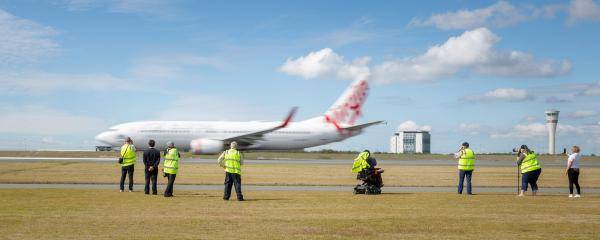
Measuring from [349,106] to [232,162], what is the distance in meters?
46.0

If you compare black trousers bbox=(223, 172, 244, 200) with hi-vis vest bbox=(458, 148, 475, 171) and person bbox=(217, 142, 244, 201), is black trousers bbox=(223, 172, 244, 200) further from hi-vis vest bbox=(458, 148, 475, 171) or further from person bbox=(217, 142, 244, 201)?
hi-vis vest bbox=(458, 148, 475, 171)

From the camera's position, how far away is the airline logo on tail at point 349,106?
62.2 meters

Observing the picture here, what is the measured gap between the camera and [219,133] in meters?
58.7

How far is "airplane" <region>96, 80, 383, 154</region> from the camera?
187 feet

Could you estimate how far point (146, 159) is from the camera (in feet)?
62.1

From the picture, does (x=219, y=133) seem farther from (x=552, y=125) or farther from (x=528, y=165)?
(x=552, y=125)

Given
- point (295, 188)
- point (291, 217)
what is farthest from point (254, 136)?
point (291, 217)

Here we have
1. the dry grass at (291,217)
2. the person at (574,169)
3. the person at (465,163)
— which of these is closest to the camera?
the dry grass at (291,217)

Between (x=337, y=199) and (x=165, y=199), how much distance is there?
4835 mm

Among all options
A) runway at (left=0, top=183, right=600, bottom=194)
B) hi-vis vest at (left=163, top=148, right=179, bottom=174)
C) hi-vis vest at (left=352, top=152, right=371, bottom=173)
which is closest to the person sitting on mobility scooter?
hi-vis vest at (left=352, top=152, right=371, bottom=173)

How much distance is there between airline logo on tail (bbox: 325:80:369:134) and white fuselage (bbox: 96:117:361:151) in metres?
1.26

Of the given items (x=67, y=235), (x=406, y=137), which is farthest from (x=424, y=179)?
(x=406, y=137)

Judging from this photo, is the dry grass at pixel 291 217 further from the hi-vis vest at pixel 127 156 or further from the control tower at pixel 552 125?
the control tower at pixel 552 125

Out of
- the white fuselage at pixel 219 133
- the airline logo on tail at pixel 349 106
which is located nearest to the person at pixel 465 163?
the white fuselage at pixel 219 133
